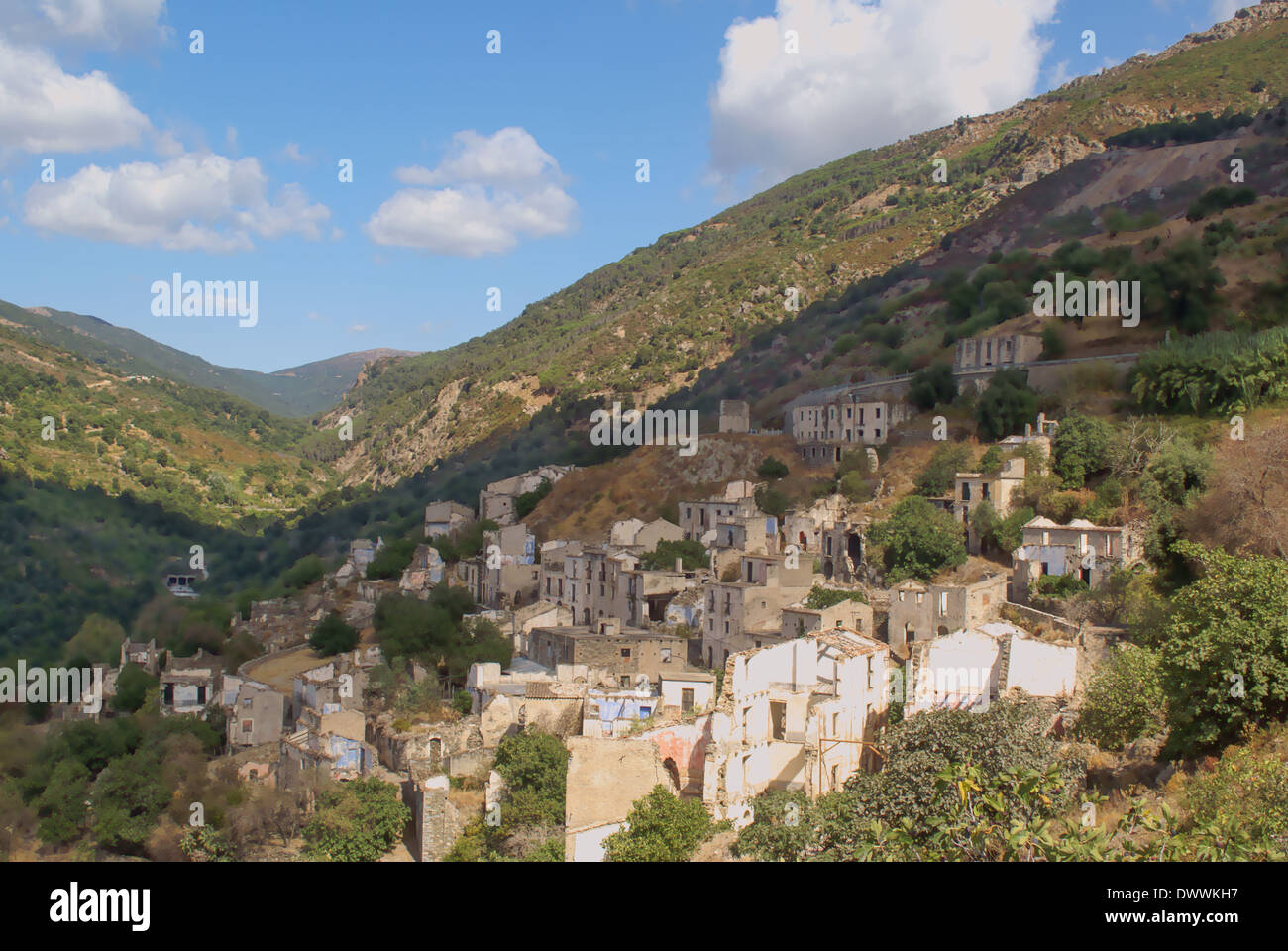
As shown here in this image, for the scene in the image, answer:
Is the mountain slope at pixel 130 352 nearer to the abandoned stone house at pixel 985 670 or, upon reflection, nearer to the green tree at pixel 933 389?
the green tree at pixel 933 389

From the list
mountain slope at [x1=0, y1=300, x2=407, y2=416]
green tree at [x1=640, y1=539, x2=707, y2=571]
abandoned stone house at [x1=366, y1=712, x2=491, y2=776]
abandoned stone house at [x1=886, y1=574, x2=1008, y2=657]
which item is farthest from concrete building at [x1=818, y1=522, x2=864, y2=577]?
mountain slope at [x1=0, y1=300, x2=407, y2=416]

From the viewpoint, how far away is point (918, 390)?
43438 millimetres

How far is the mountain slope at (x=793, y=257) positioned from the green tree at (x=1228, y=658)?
6497 cm

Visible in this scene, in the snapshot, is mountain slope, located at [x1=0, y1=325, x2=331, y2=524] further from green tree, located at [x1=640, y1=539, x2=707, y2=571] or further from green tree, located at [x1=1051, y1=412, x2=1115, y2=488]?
green tree, located at [x1=1051, y1=412, x2=1115, y2=488]

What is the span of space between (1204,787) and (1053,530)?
16490 mm

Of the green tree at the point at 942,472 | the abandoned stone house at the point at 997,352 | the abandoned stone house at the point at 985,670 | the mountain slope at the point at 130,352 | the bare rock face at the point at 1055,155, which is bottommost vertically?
the abandoned stone house at the point at 985,670

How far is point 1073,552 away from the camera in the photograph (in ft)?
87.6

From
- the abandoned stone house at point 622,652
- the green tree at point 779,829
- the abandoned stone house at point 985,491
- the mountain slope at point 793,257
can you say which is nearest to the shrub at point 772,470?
the abandoned stone house at point 985,491

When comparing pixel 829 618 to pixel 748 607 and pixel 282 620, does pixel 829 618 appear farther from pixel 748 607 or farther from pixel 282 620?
pixel 282 620

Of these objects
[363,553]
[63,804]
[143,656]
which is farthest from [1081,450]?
[143,656]

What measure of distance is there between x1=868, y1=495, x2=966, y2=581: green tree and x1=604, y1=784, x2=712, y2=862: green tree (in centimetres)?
1464

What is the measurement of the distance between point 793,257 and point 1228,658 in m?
89.0

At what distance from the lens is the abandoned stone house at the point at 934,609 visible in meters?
24.9
